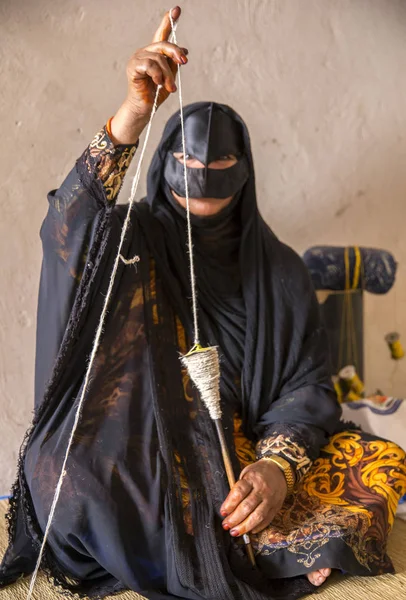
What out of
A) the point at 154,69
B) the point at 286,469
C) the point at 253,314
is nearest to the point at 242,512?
the point at 286,469

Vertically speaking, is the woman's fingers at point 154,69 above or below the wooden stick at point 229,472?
above

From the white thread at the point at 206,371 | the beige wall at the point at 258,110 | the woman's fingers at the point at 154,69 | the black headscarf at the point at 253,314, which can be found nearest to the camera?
the woman's fingers at the point at 154,69

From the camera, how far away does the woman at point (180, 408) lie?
122 cm

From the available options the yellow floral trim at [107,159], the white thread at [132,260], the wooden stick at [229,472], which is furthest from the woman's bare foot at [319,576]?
the yellow floral trim at [107,159]

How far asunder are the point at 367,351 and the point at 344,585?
1.29 metres

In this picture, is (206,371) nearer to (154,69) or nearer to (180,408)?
(180,408)

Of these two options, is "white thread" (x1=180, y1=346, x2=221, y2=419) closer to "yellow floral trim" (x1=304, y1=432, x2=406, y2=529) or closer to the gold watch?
the gold watch

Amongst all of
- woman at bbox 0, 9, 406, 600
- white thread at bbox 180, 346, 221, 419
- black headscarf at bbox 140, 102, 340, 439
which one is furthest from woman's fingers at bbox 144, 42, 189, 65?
white thread at bbox 180, 346, 221, 419

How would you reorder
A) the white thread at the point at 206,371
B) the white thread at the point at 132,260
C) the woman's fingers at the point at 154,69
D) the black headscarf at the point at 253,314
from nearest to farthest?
the woman's fingers at the point at 154,69, the white thread at the point at 206,371, the white thread at the point at 132,260, the black headscarf at the point at 253,314

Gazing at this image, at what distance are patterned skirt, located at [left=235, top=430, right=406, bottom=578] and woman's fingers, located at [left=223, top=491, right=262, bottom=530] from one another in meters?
0.08

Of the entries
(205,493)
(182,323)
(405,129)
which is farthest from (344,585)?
(405,129)

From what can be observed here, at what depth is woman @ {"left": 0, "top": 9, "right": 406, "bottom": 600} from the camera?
1.22m

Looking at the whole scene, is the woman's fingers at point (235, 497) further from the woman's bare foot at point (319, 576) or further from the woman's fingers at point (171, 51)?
the woman's fingers at point (171, 51)

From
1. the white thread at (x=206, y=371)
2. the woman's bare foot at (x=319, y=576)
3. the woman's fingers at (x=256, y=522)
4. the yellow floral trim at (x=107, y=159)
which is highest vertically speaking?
the yellow floral trim at (x=107, y=159)
